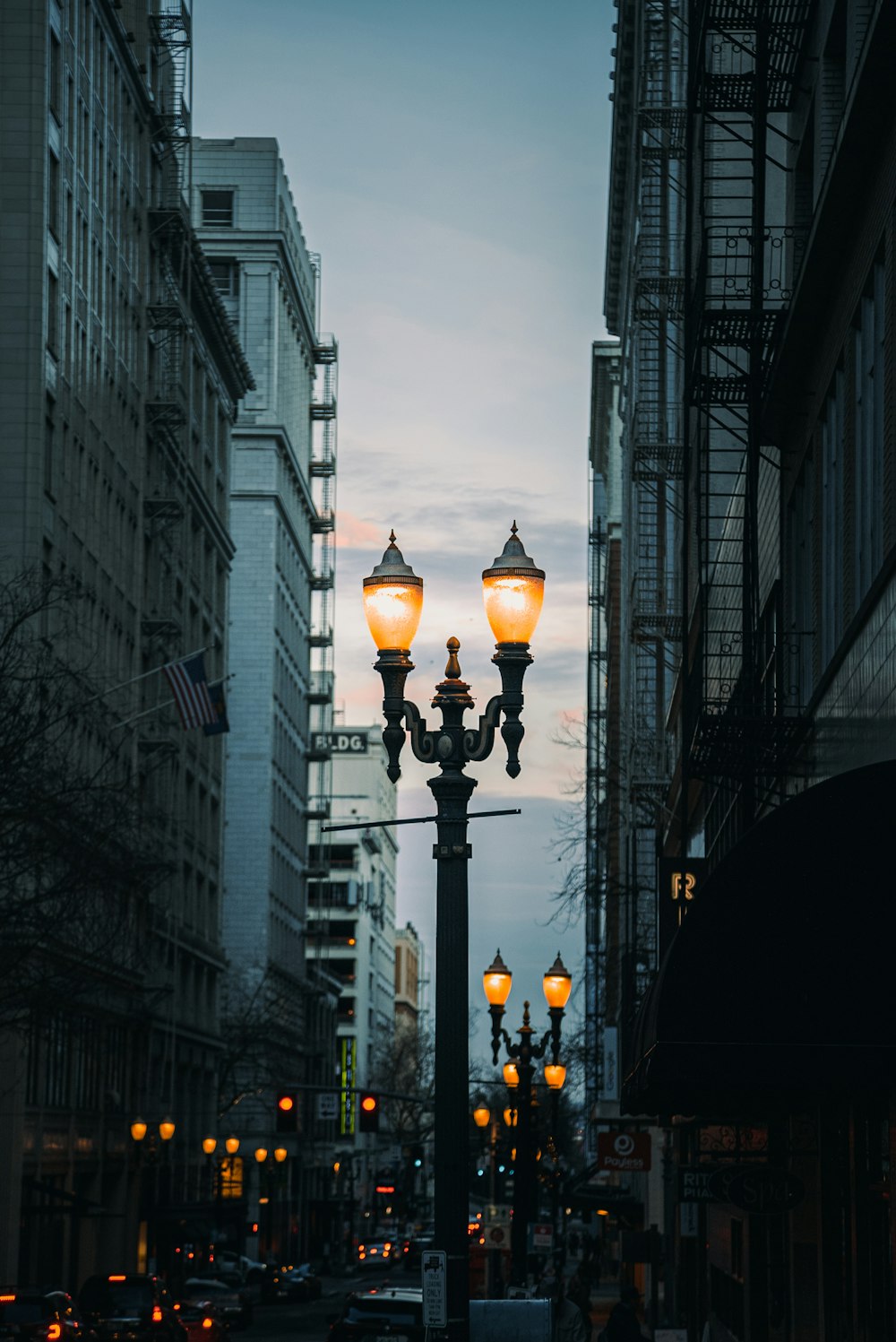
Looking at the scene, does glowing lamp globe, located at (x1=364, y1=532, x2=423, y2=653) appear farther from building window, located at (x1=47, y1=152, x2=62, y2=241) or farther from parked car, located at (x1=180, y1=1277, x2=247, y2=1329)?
building window, located at (x1=47, y1=152, x2=62, y2=241)

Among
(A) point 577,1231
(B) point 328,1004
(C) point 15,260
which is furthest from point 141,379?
(A) point 577,1231

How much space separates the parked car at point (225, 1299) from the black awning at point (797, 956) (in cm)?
3894

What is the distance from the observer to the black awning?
1290 cm

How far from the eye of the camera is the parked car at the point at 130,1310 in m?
35.3

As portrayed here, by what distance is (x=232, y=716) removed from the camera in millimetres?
107438

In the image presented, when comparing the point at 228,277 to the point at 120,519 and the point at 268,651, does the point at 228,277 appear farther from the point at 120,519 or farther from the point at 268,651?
the point at 120,519

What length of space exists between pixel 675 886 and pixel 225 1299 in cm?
2881

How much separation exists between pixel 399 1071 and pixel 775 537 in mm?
150396

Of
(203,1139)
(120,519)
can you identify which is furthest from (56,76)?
(203,1139)

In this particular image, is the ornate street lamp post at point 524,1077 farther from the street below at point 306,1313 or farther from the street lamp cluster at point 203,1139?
the street lamp cluster at point 203,1139

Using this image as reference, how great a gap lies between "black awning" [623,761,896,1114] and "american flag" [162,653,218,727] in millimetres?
40882

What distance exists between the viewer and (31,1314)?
30031mm

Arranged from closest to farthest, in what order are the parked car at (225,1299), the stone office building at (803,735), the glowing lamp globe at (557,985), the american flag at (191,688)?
the stone office building at (803,735) < the glowing lamp globe at (557,985) < the parked car at (225,1299) < the american flag at (191,688)

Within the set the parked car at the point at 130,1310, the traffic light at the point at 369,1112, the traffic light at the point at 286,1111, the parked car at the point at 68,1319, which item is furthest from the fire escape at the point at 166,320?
the parked car at the point at 68,1319
